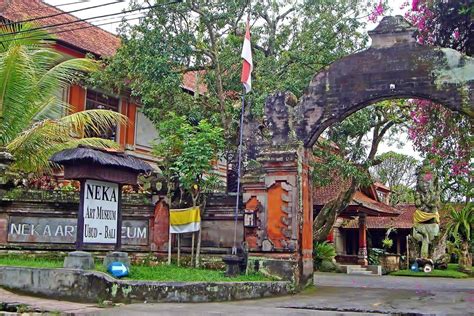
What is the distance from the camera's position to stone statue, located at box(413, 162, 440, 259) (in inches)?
947

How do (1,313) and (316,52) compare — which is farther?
(316,52)

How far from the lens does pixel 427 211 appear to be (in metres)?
24.4

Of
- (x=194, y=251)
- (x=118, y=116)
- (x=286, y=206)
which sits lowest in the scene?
(x=194, y=251)

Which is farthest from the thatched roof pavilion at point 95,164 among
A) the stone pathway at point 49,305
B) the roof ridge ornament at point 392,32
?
the roof ridge ornament at point 392,32

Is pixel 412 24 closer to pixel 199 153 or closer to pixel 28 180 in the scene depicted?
pixel 199 153

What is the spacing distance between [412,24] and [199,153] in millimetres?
5381

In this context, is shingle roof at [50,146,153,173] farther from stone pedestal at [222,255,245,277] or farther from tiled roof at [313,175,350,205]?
tiled roof at [313,175,350,205]

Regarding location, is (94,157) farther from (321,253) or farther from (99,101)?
(321,253)

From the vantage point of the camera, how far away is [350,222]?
32281mm

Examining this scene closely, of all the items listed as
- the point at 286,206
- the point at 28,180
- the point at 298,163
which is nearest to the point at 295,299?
the point at 286,206

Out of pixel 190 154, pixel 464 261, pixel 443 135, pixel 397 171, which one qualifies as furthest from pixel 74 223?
pixel 397 171

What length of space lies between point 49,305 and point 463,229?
20.0m

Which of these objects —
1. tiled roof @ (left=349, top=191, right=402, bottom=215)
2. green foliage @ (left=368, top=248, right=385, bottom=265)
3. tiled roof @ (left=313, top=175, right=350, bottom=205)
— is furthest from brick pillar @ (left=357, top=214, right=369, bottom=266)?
tiled roof @ (left=313, top=175, right=350, bottom=205)

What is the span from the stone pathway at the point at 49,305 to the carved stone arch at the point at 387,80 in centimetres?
616
